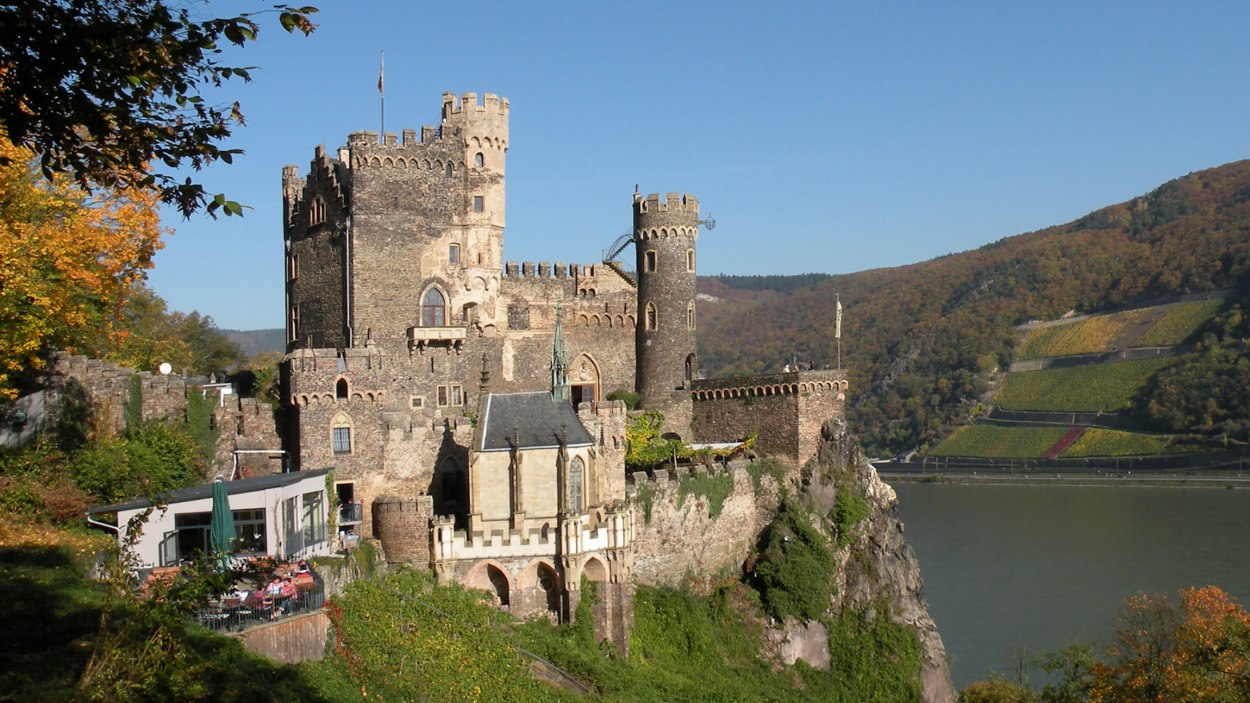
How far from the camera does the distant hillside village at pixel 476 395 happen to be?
25125 mm

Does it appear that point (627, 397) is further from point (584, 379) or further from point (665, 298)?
point (665, 298)

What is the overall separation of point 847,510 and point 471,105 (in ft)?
49.7

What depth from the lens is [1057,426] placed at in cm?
10844

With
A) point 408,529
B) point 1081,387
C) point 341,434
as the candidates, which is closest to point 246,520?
point 408,529

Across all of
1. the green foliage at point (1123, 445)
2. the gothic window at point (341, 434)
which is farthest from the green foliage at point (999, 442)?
the gothic window at point (341, 434)

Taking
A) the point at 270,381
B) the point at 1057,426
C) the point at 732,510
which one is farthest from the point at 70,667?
the point at 1057,426

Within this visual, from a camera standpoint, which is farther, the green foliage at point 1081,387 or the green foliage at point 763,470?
the green foliage at point 1081,387

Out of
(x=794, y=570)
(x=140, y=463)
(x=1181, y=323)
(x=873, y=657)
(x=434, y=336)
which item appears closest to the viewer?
(x=140, y=463)

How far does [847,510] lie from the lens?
34.3 meters

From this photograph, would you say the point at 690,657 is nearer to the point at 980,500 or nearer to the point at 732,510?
the point at 732,510

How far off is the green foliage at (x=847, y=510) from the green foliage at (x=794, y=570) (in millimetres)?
1339

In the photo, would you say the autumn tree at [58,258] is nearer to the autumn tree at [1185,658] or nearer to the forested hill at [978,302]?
the autumn tree at [1185,658]

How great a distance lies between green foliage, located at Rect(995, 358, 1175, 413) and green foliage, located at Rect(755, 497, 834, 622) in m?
83.3

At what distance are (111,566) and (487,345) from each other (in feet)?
70.7
